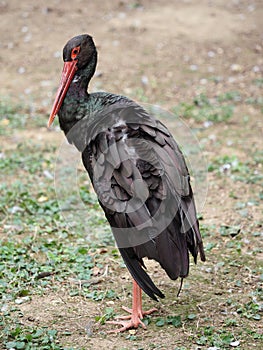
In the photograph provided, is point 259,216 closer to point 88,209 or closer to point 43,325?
point 88,209

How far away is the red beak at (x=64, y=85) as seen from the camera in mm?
4578

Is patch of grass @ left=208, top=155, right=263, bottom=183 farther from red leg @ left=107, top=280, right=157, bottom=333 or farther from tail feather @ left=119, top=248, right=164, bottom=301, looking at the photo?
tail feather @ left=119, top=248, right=164, bottom=301

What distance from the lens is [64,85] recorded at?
182 inches

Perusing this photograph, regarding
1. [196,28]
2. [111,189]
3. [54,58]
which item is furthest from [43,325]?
[196,28]

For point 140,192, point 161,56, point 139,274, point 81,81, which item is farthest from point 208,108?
point 139,274

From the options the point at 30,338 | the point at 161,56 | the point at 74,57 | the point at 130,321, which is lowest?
the point at 161,56

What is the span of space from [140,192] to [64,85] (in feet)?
4.14

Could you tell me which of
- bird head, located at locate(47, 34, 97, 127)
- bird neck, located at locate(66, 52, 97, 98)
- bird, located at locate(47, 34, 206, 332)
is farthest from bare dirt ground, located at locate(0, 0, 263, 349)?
bird head, located at locate(47, 34, 97, 127)

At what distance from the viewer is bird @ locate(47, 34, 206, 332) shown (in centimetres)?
377

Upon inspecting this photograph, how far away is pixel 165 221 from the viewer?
3.80m

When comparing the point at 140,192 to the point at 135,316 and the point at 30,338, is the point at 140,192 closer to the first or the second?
the point at 135,316

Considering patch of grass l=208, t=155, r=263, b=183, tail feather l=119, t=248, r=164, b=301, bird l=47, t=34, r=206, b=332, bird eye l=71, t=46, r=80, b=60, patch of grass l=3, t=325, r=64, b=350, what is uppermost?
bird eye l=71, t=46, r=80, b=60

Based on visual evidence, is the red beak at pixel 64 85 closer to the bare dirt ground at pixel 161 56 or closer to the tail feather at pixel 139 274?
the tail feather at pixel 139 274

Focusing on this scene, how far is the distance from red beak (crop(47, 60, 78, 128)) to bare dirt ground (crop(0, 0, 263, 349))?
1624 mm
